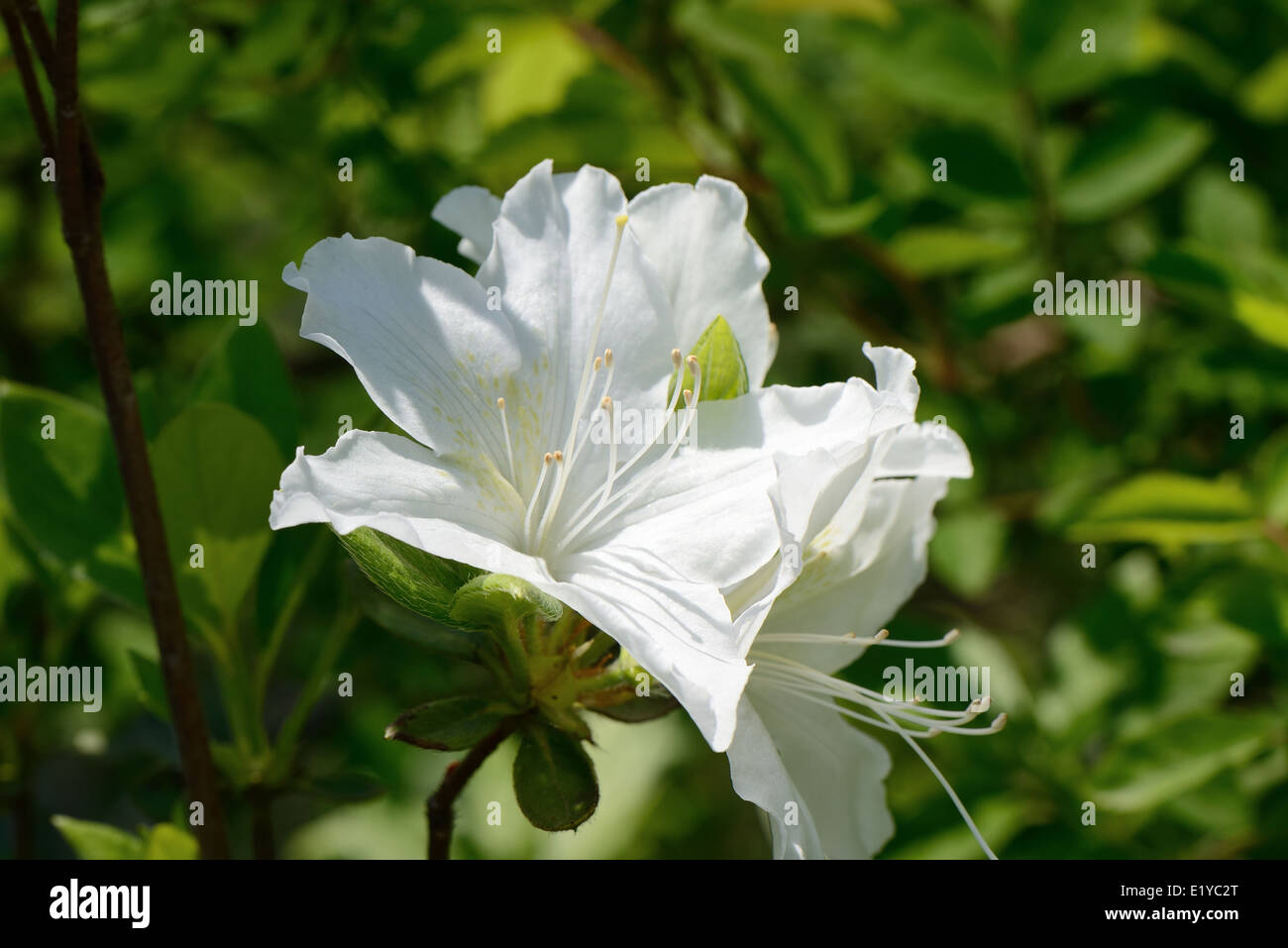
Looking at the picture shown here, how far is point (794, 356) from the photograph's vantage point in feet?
7.05

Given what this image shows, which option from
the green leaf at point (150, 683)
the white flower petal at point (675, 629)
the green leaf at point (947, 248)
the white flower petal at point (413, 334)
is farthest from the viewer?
the green leaf at point (947, 248)

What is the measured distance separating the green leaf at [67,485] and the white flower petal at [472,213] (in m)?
0.37

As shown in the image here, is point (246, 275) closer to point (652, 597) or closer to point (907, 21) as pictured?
point (907, 21)

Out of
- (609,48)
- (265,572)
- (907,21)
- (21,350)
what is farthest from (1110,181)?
(21,350)

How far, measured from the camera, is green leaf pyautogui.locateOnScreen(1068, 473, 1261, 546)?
1344 millimetres

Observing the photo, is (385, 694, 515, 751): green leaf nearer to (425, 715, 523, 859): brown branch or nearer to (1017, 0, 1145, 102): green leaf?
(425, 715, 523, 859): brown branch

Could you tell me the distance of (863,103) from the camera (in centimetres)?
223

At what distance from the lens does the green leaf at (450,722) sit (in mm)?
877

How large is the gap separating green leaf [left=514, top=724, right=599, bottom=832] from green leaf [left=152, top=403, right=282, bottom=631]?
13.0 inches

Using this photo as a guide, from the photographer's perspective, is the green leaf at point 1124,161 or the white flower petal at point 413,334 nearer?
the white flower petal at point 413,334

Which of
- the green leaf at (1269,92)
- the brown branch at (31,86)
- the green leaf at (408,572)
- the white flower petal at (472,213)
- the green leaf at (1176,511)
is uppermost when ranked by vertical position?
the green leaf at (1269,92)

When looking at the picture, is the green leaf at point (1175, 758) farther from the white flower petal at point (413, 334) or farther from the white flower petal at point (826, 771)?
the white flower petal at point (413, 334)

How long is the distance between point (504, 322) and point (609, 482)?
0.16 m

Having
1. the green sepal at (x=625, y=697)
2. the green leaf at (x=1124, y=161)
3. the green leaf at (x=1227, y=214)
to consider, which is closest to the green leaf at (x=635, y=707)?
the green sepal at (x=625, y=697)
